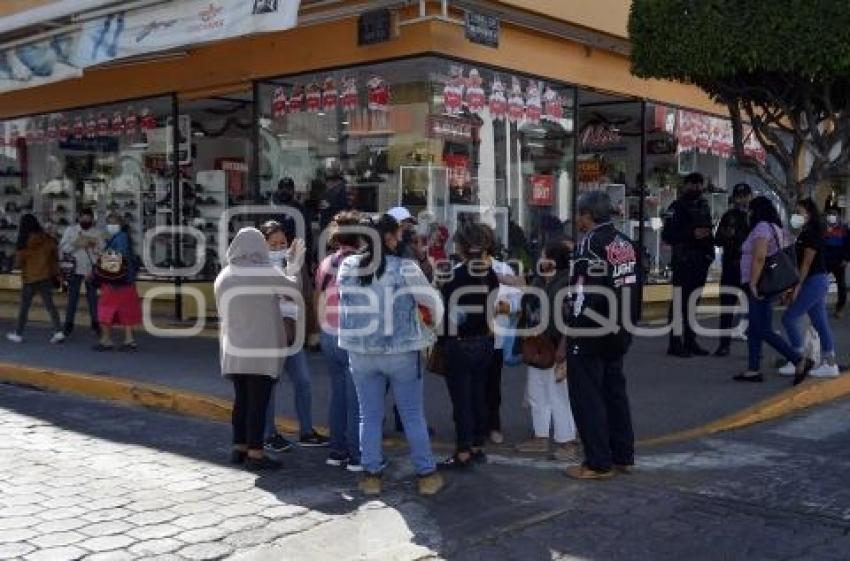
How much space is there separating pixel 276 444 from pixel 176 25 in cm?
540

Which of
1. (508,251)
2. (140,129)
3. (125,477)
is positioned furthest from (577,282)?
(140,129)

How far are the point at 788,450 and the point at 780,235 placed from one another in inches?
98.5

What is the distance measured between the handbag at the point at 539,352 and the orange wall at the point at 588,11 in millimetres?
4997

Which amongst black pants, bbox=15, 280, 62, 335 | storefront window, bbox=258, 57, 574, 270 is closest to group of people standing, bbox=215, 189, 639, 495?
storefront window, bbox=258, 57, 574, 270

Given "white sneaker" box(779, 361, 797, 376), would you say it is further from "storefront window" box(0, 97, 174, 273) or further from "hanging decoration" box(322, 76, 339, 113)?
"storefront window" box(0, 97, 174, 273)

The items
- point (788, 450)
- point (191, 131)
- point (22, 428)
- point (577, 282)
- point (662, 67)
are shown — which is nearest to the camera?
point (577, 282)

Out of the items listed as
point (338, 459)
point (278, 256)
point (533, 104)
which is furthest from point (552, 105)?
point (338, 459)

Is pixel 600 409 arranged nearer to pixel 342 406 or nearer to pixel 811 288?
pixel 342 406

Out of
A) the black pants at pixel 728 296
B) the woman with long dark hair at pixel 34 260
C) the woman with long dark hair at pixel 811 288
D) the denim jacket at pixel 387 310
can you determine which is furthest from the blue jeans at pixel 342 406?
the woman with long dark hair at pixel 34 260

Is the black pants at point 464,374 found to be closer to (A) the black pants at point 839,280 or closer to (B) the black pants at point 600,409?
(B) the black pants at point 600,409

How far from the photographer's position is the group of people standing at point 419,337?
5703 mm

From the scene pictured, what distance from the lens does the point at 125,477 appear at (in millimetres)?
6164

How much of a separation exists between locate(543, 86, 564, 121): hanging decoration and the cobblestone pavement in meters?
5.91

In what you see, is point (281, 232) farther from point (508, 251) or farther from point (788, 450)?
point (508, 251)
